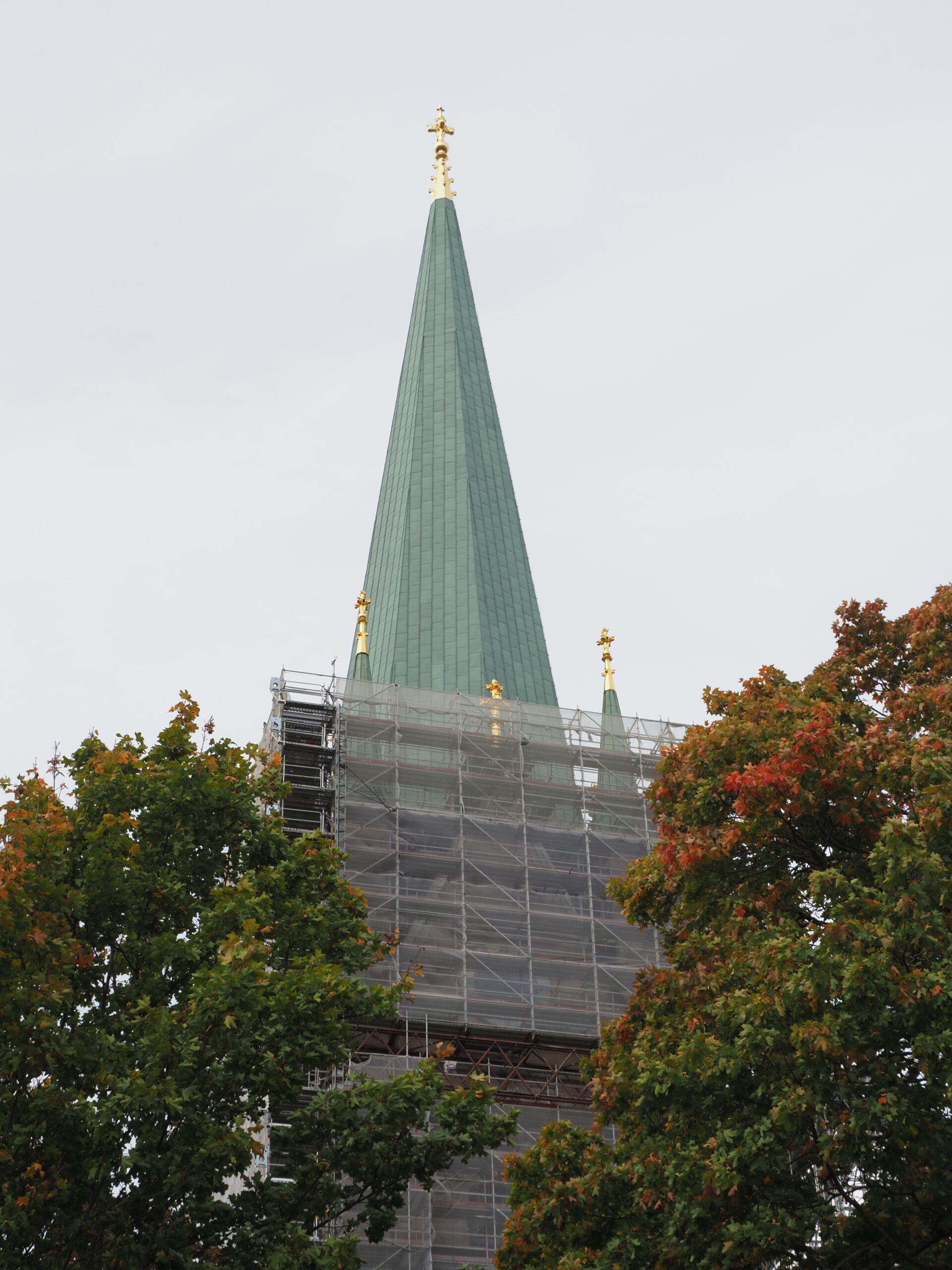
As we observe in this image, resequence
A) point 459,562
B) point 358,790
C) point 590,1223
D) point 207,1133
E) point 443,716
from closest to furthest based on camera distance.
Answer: point 207,1133
point 590,1223
point 358,790
point 443,716
point 459,562

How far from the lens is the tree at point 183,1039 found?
17.6 meters

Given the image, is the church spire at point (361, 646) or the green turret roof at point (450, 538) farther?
the green turret roof at point (450, 538)

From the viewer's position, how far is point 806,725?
20.5m

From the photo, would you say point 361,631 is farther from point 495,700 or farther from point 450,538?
point 495,700

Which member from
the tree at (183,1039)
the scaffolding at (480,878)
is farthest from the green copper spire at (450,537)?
the tree at (183,1039)

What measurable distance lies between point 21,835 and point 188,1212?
3.87m

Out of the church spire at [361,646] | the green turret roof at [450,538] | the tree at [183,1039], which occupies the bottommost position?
the tree at [183,1039]

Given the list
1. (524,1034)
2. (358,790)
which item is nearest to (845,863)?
(524,1034)

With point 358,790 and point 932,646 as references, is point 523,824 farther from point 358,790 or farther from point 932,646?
point 932,646

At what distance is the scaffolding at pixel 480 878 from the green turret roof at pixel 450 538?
10058 millimetres

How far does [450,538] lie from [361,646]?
634 centimetres

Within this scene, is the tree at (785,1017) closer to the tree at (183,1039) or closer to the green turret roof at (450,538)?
the tree at (183,1039)

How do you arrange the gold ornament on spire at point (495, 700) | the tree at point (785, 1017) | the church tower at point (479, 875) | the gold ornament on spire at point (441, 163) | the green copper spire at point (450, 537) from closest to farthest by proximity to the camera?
the tree at point (785, 1017)
the church tower at point (479, 875)
the gold ornament on spire at point (495, 700)
the green copper spire at point (450, 537)
the gold ornament on spire at point (441, 163)

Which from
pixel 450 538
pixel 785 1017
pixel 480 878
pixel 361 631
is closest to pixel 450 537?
pixel 450 538
